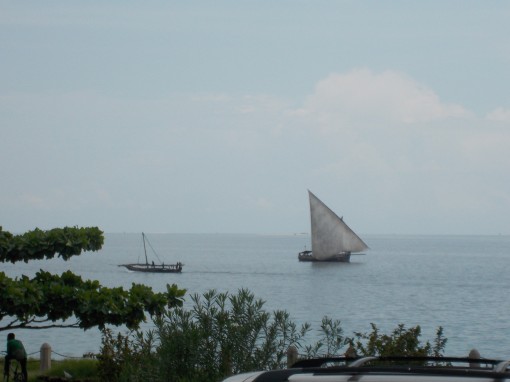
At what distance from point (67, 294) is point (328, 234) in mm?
104615

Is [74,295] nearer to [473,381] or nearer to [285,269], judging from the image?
[473,381]

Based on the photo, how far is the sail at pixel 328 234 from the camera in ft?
376

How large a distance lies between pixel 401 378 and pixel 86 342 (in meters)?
43.2

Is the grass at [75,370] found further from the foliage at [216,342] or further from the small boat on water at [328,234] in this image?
the small boat on water at [328,234]

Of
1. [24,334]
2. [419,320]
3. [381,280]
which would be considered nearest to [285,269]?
[381,280]

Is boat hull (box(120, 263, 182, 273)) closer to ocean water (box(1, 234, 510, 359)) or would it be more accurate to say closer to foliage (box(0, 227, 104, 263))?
ocean water (box(1, 234, 510, 359))

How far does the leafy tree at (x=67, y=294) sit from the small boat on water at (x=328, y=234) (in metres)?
98.9

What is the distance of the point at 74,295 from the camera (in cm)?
1427

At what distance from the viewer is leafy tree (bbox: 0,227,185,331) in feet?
45.7

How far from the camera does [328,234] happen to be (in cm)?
11812

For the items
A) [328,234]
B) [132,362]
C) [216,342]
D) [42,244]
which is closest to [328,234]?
[328,234]

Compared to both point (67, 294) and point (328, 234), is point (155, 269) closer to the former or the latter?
point (328, 234)

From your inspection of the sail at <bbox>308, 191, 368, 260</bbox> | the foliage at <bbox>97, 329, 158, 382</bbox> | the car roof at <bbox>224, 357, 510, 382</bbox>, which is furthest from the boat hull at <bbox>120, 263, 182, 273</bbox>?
the car roof at <bbox>224, 357, 510, 382</bbox>

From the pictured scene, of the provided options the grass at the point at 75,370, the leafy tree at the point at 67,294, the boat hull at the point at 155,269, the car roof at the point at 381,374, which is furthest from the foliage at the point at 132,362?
the boat hull at the point at 155,269
